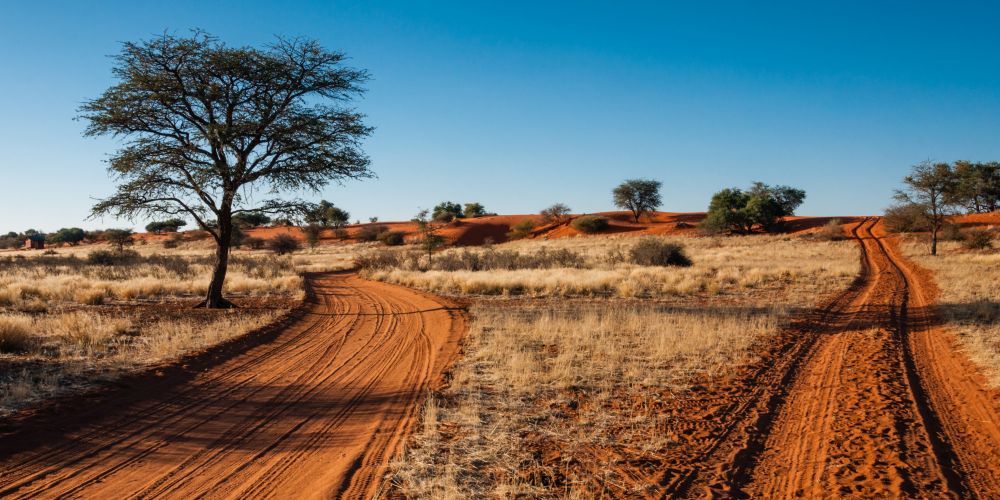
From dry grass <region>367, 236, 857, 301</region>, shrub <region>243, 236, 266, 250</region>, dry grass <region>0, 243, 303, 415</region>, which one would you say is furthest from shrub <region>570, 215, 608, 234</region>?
dry grass <region>0, 243, 303, 415</region>

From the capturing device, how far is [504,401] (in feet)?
22.4

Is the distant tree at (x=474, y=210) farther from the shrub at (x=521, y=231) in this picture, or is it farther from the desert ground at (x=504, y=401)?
the desert ground at (x=504, y=401)

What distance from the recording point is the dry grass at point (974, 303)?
29.1 ft

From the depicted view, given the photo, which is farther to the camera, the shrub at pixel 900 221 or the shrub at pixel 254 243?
the shrub at pixel 254 243

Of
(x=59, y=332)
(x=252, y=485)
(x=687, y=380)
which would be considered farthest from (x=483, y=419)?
(x=59, y=332)

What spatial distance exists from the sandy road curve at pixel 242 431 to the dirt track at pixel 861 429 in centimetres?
325

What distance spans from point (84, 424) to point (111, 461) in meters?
1.32

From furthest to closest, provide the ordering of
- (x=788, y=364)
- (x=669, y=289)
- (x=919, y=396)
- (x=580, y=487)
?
1. (x=669, y=289)
2. (x=788, y=364)
3. (x=919, y=396)
4. (x=580, y=487)

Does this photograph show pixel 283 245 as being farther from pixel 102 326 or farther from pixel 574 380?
pixel 574 380

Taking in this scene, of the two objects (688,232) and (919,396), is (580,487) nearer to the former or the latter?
(919,396)

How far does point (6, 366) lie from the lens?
7.86 m

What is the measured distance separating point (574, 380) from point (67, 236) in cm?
10680

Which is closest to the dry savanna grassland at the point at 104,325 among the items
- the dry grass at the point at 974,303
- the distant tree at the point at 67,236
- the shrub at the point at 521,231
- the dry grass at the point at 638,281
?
the dry grass at the point at 638,281

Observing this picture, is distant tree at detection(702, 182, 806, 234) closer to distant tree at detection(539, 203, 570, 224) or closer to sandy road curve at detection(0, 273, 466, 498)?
distant tree at detection(539, 203, 570, 224)
